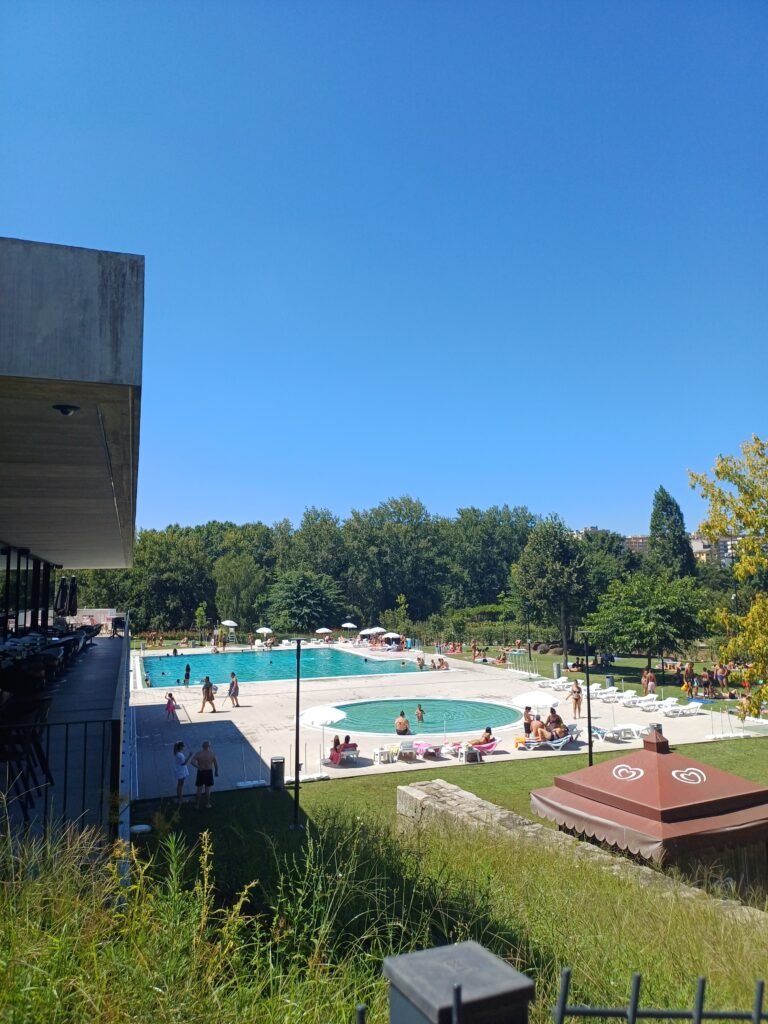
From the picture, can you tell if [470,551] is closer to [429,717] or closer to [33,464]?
[429,717]

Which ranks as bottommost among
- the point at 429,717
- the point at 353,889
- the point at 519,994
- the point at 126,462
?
the point at 429,717

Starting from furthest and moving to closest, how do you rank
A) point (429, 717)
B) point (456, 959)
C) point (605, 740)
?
point (429, 717)
point (605, 740)
point (456, 959)

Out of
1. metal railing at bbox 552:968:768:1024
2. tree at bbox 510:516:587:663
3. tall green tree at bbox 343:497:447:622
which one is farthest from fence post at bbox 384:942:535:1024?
tall green tree at bbox 343:497:447:622

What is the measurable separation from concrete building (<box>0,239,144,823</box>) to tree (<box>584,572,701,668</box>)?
2549cm

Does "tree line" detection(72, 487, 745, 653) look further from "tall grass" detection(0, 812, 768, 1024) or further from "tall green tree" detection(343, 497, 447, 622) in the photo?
"tall grass" detection(0, 812, 768, 1024)

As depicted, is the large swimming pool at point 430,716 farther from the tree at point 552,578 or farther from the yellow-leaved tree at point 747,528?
the tree at point 552,578

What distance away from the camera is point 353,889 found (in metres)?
4.55

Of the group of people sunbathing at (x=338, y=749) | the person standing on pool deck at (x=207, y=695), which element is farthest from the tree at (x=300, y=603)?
the group of people sunbathing at (x=338, y=749)

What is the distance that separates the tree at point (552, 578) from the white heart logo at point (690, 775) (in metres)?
31.1

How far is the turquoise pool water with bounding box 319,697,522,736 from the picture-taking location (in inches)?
897

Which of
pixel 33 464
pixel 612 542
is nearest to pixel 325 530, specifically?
pixel 612 542

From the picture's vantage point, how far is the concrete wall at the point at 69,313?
434 cm

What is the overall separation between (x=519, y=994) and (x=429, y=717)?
80.2ft

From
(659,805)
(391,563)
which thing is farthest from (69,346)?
(391,563)
